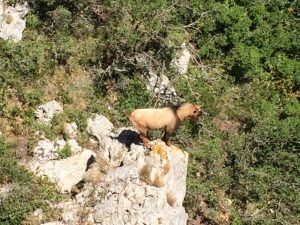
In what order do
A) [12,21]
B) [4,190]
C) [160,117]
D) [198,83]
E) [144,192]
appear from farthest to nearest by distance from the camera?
[198,83] < [12,21] < [4,190] < [160,117] < [144,192]

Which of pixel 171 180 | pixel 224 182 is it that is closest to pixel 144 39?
pixel 224 182

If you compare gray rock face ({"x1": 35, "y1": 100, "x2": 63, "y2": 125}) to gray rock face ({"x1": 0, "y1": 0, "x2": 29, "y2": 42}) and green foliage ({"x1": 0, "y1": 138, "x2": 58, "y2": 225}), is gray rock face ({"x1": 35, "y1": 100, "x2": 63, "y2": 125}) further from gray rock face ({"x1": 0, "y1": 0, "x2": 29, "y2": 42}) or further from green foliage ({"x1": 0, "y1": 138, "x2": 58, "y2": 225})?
gray rock face ({"x1": 0, "y1": 0, "x2": 29, "y2": 42})

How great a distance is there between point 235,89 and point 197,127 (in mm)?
2803

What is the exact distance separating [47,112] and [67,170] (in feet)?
7.80

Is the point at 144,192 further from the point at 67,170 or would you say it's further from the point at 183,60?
the point at 183,60

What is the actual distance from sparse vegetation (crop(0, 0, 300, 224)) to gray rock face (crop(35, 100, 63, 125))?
0.74 ft

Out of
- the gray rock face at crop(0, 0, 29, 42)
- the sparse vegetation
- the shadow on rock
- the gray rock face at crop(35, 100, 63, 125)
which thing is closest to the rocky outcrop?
the shadow on rock

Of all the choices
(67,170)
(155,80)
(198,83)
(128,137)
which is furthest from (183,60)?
(67,170)

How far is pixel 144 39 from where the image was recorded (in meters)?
18.7

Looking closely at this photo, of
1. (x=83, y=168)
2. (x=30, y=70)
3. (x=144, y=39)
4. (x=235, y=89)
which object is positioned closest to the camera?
(x=83, y=168)

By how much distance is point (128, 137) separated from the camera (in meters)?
15.3

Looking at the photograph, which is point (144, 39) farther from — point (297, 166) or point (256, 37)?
point (297, 166)

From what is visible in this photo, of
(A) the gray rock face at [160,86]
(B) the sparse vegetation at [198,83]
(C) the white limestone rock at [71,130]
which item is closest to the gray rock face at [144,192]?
(B) the sparse vegetation at [198,83]

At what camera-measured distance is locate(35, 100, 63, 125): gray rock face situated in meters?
16.5
